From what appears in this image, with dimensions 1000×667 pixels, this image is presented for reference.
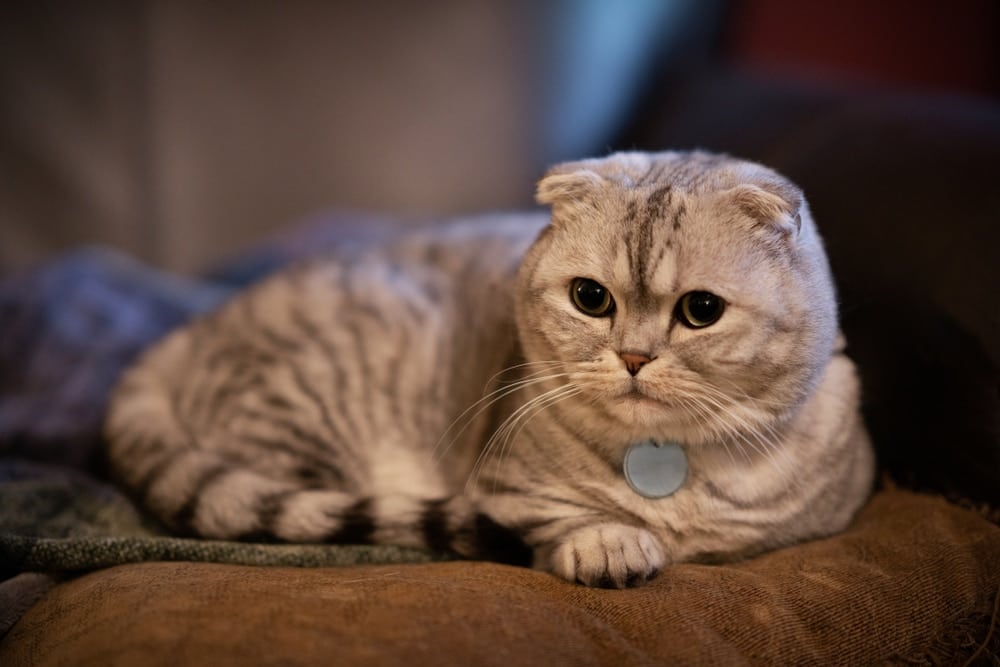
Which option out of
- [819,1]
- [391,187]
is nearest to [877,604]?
[391,187]

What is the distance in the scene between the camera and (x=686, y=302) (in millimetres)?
1186

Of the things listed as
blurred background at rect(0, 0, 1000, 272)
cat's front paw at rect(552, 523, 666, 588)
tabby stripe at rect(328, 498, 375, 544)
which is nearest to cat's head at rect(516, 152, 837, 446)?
cat's front paw at rect(552, 523, 666, 588)

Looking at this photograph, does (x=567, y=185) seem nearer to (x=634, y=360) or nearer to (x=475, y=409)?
(x=634, y=360)

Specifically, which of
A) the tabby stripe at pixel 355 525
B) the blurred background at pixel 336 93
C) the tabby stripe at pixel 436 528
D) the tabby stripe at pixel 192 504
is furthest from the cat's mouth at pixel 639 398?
the blurred background at pixel 336 93

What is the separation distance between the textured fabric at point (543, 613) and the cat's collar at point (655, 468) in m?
0.13

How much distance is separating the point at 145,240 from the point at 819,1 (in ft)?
8.05

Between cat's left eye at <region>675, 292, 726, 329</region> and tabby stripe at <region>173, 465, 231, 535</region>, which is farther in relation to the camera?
tabby stripe at <region>173, 465, 231, 535</region>

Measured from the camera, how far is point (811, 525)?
4.44ft

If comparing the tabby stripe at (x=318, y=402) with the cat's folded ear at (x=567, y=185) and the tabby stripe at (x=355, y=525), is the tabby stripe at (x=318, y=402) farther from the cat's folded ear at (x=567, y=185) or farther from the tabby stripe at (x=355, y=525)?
the cat's folded ear at (x=567, y=185)

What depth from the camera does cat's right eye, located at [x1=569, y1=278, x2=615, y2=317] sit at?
1244 mm

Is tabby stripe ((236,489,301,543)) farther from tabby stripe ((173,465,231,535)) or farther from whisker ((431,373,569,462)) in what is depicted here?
whisker ((431,373,569,462))

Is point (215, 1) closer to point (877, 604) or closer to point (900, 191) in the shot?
point (900, 191)

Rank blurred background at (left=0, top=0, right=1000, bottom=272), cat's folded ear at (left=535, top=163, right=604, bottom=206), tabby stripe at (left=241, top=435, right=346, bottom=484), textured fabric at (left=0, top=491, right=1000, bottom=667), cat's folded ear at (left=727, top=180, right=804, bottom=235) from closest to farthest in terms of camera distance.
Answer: textured fabric at (left=0, top=491, right=1000, bottom=667) < cat's folded ear at (left=727, top=180, right=804, bottom=235) < cat's folded ear at (left=535, top=163, right=604, bottom=206) < tabby stripe at (left=241, top=435, right=346, bottom=484) < blurred background at (left=0, top=0, right=1000, bottom=272)

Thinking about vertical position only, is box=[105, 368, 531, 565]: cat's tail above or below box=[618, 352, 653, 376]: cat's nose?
below
